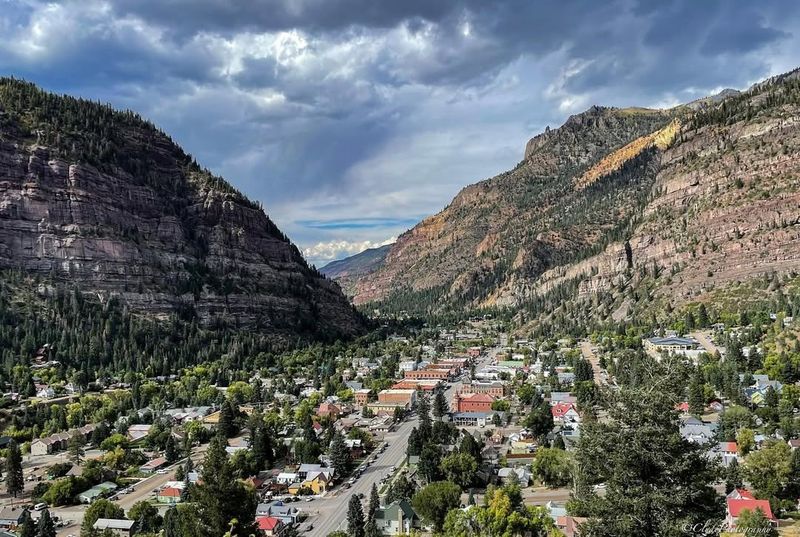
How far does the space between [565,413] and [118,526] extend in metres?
55.3

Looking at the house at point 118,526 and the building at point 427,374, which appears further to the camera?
the building at point 427,374

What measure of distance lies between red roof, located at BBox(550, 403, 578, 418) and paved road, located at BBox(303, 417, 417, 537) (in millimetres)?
20578

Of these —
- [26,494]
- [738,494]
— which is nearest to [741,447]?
[738,494]

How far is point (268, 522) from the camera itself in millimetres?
48219

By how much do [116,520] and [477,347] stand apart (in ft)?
403

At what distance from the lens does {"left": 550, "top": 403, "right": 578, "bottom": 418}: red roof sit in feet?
268

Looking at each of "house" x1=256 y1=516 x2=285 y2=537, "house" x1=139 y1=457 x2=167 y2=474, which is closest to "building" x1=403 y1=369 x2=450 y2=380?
"house" x1=139 y1=457 x2=167 y2=474

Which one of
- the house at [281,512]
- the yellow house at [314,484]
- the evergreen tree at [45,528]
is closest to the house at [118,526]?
the evergreen tree at [45,528]

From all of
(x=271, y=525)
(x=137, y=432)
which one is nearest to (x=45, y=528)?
(x=271, y=525)

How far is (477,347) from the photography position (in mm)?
163125

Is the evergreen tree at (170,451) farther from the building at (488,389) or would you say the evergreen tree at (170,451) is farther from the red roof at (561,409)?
the building at (488,389)

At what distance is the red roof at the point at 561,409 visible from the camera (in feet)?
268

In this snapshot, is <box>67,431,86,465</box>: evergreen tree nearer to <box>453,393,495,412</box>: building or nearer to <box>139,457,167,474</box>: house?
<box>139,457,167,474</box>: house

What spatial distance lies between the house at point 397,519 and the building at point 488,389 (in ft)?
176
